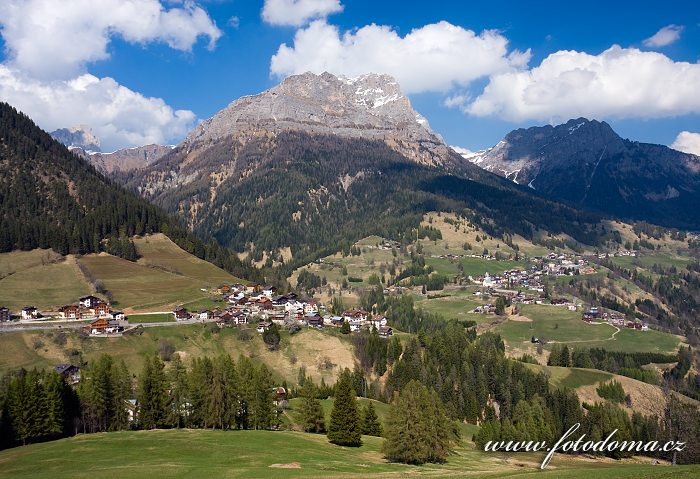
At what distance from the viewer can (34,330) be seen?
143m

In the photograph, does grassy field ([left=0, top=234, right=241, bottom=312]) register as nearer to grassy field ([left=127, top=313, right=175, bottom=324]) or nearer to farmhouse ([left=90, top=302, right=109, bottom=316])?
grassy field ([left=127, top=313, right=175, bottom=324])

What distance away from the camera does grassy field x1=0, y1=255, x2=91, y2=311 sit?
167 meters

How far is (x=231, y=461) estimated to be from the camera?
61500 millimetres

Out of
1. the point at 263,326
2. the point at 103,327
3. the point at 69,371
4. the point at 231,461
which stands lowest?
the point at 231,461

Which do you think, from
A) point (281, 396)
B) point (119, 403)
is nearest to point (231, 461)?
point (119, 403)

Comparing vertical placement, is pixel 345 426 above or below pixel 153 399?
below

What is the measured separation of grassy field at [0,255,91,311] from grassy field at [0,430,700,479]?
109 meters

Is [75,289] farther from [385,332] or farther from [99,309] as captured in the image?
[385,332]

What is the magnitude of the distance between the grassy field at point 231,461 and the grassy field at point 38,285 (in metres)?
109

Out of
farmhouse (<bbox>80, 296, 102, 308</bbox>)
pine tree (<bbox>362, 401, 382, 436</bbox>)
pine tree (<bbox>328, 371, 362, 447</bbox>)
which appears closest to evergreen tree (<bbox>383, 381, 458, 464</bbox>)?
pine tree (<bbox>328, 371, 362, 447</bbox>)

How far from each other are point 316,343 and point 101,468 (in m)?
104

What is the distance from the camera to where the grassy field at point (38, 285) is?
167 m

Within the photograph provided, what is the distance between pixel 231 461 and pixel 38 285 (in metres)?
150

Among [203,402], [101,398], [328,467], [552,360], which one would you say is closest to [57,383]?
[101,398]
